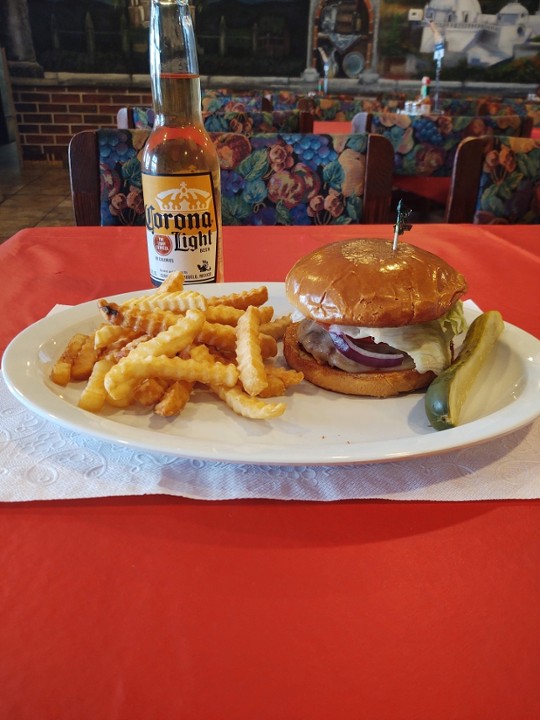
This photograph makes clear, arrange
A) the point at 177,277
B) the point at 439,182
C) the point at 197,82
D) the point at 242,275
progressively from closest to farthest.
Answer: the point at 177,277 → the point at 197,82 → the point at 242,275 → the point at 439,182

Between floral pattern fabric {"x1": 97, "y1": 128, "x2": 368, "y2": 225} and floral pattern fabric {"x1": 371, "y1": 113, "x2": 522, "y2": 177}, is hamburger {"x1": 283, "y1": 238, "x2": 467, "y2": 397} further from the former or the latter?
floral pattern fabric {"x1": 371, "y1": 113, "x2": 522, "y2": 177}

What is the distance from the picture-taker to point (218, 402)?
3.34ft

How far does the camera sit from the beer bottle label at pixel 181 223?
4.14ft

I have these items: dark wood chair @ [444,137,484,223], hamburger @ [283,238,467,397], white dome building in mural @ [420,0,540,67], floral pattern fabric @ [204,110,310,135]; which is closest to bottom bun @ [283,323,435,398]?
hamburger @ [283,238,467,397]

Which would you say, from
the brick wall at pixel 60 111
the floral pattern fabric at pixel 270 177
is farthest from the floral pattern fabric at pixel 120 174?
the brick wall at pixel 60 111

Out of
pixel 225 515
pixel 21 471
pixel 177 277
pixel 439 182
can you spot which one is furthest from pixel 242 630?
pixel 439 182

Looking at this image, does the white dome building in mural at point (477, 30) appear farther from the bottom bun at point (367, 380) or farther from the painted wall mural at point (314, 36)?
the bottom bun at point (367, 380)

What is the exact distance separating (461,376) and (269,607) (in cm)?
56

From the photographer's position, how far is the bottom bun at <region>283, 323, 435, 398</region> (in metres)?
1.06

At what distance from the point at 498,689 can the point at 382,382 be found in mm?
609

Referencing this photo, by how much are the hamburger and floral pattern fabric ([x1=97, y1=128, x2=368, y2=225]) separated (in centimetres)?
128

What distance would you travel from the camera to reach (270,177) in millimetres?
2324

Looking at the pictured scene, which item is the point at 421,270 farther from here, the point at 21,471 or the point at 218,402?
the point at 21,471

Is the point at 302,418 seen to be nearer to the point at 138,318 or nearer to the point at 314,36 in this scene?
the point at 138,318
